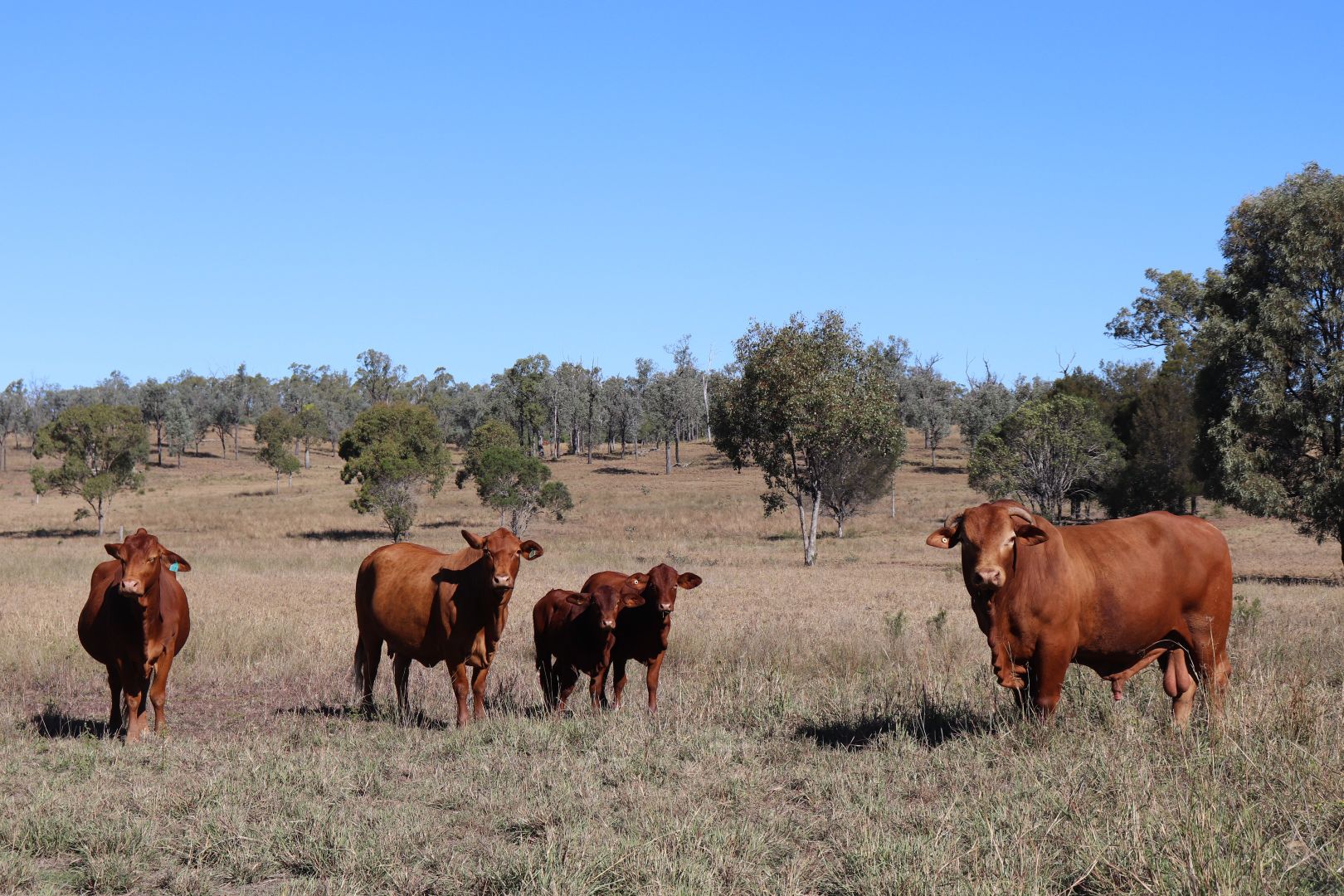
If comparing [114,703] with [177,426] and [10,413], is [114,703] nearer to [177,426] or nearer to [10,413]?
[177,426]

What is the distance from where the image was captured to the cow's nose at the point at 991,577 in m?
7.17

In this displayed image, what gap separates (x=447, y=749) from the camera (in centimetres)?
882

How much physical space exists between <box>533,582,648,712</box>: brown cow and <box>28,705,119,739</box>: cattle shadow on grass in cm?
415

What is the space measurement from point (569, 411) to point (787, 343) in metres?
71.0


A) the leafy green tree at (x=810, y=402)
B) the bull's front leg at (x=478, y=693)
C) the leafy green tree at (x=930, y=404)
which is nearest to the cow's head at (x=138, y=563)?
the bull's front leg at (x=478, y=693)

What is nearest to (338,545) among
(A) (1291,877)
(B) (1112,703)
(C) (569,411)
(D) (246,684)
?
(D) (246,684)

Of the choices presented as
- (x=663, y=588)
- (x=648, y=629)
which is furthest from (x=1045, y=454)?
(x=663, y=588)

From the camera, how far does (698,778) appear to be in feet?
24.3

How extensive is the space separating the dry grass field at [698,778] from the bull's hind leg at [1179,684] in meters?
0.14

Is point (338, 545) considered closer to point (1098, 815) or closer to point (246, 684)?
point (246, 684)

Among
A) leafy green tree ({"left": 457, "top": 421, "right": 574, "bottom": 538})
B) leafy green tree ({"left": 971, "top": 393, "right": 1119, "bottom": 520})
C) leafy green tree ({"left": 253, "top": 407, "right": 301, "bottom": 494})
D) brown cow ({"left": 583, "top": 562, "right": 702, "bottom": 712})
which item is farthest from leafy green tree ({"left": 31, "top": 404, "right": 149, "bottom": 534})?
brown cow ({"left": 583, "top": 562, "right": 702, "bottom": 712})

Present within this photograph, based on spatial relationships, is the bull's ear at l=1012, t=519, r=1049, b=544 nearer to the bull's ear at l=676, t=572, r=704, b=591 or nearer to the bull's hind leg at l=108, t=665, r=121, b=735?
the bull's ear at l=676, t=572, r=704, b=591

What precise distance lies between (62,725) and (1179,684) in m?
9.82

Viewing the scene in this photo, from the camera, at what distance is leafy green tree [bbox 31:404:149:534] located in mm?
53125
